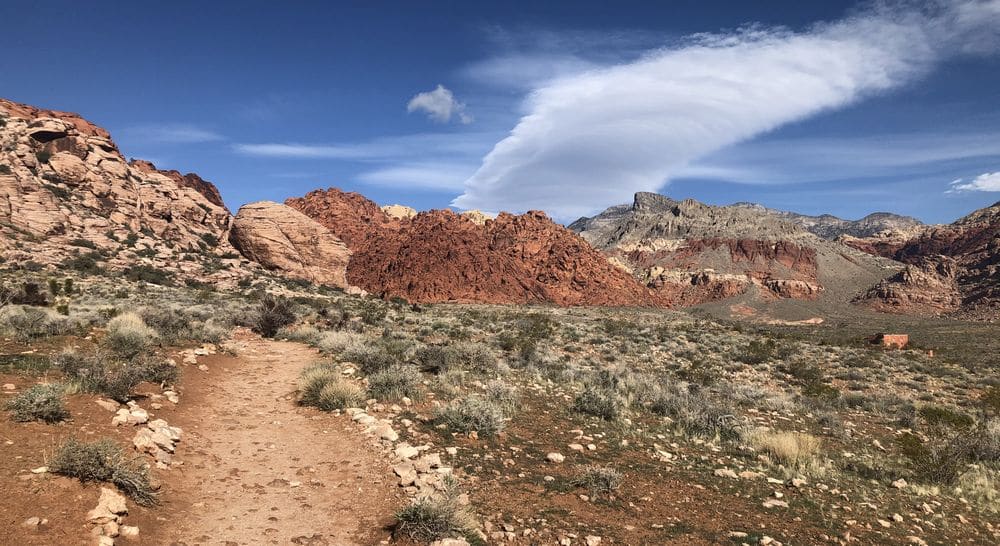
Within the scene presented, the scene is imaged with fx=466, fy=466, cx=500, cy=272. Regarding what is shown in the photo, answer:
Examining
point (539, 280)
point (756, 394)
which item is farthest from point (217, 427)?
point (539, 280)

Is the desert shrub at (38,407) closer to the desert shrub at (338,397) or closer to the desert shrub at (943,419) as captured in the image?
the desert shrub at (338,397)

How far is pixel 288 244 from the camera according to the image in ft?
170

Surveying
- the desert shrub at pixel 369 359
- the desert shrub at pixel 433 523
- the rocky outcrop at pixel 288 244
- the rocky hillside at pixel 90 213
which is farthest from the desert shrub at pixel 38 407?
the rocky outcrop at pixel 288 244

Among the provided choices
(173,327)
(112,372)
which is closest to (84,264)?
(173,327)

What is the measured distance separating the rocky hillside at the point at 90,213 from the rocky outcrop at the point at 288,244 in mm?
2435

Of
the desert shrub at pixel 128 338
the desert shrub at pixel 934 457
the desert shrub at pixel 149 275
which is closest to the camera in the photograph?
the desert shrub at pixel 934 457

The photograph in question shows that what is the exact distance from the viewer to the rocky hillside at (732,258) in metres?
112

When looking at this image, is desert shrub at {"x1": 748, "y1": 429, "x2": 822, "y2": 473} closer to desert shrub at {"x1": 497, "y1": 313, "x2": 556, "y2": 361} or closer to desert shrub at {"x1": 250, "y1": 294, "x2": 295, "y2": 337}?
desert shrub at {"x1": 497, "y1": 313, "x2": 556, "y2": 361}

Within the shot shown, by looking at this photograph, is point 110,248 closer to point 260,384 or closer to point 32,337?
point 32,337

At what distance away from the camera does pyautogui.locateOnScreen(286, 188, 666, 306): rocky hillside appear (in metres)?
71.9

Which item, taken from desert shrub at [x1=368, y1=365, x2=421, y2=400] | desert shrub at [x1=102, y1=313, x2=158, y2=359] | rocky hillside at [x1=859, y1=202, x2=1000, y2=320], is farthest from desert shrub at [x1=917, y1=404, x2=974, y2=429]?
rocky hillside at [x1=859, y1=202, x2=1000, y2=320]

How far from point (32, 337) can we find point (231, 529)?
10.2 metres

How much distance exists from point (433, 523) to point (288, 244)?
172 feet

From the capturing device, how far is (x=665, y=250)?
459 feet
